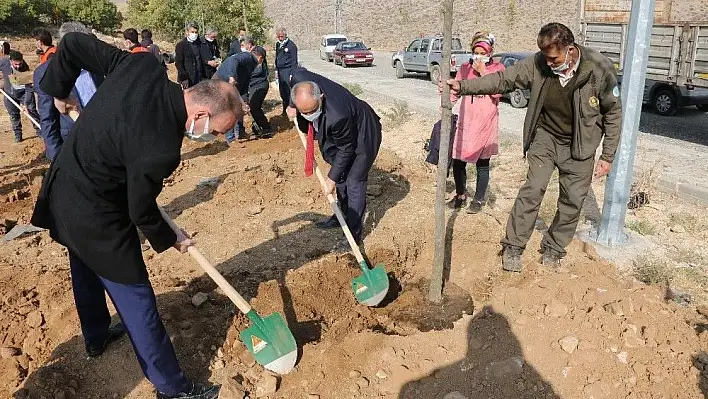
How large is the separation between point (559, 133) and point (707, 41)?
546 centimetres

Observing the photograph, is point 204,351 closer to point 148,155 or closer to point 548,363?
point 148,155

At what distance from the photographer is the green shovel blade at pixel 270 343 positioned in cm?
291

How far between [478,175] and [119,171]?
3.43m

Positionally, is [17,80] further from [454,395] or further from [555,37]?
[454,395]

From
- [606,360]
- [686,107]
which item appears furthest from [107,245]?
[686,107]

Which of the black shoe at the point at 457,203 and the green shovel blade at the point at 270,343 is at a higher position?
the black shoe at the point at 457,203

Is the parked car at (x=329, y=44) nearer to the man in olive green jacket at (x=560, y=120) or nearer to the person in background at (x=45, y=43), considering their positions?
the person in background at (x=45, y=43)

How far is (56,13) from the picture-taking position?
1144 inches

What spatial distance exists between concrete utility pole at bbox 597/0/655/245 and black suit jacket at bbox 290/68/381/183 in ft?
6.07

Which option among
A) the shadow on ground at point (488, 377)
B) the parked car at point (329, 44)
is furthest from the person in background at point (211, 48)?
the parked car at point (329, 44)

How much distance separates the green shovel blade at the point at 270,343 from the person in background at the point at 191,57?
7126 millimetres

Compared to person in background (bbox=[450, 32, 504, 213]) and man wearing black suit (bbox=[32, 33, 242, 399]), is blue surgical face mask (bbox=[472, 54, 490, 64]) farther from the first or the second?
man wearing black suit (bbox=[32, 33, 242, 399])

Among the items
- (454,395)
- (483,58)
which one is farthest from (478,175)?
(454,395)

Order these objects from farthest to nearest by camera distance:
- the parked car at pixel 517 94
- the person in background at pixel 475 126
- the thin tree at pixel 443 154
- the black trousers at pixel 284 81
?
the parked car at pixel 517 94 < the black trousers at pixel 284 81 < the person in background at pixel 475 126 < the thin tree at pixel 443 154
